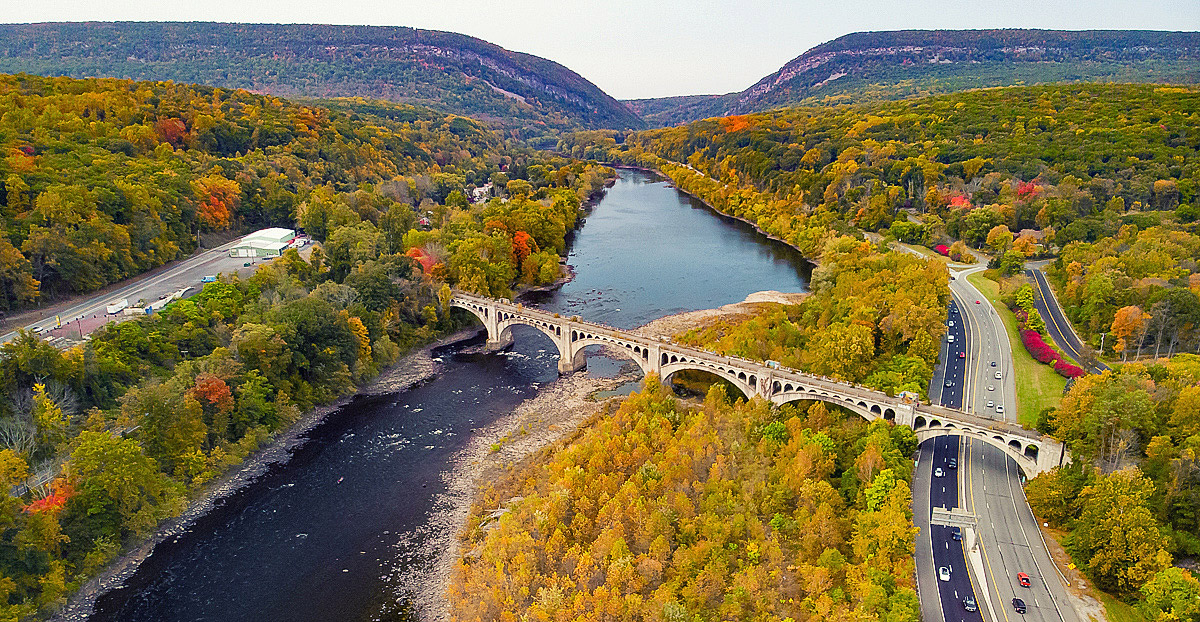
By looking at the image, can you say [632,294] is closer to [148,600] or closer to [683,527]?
[683,527]

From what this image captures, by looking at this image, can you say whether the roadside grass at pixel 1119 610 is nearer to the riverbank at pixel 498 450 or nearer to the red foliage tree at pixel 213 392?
the riverbank at pixel 498 450

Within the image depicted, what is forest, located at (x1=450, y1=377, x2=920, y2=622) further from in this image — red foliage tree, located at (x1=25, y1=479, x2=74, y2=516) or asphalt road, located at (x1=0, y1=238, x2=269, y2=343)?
asphalt road, located at (x1=0, y1=238, x2=269, y2=343)

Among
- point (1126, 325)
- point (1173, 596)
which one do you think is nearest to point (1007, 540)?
point (1173, 596)

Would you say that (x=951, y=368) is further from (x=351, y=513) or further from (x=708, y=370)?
(x=351, y=513)

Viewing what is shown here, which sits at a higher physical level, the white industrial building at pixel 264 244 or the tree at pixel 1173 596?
the white industrial building at pixel 264 244

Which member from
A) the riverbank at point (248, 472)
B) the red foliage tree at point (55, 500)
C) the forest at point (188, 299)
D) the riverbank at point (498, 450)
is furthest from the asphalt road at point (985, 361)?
the red foliage tree at point (55, 500)

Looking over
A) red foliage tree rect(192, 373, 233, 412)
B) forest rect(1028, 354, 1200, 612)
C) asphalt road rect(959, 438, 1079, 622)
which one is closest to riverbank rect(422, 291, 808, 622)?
red foliage tree rect(192, 373, 233, 412)
